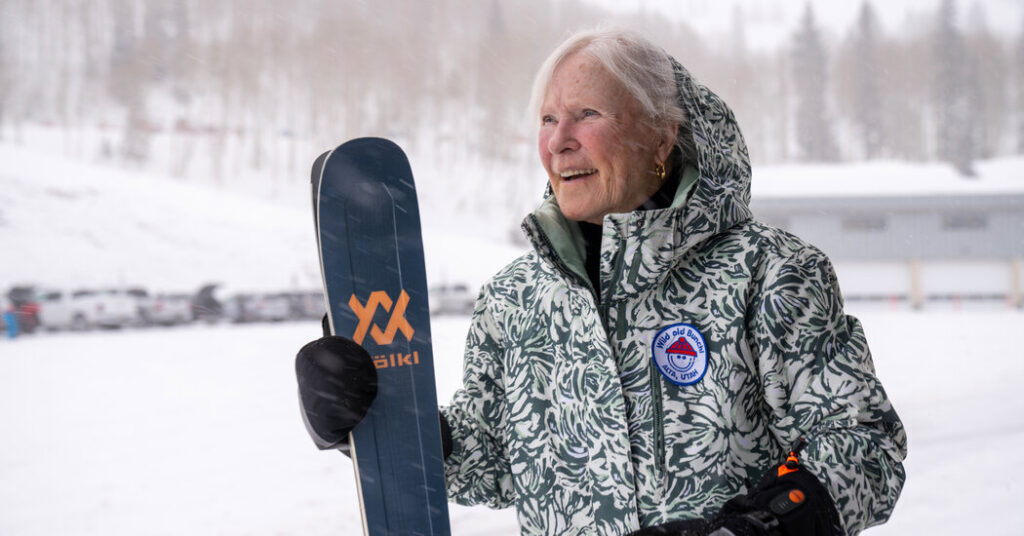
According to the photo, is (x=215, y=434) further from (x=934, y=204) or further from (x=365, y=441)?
(x=934, y=204)

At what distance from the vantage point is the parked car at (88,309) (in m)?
12.5

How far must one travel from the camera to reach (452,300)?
1409cm

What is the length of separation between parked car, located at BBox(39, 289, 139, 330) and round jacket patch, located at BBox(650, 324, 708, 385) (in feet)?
47.4

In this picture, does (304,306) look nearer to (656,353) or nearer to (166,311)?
(166,311)

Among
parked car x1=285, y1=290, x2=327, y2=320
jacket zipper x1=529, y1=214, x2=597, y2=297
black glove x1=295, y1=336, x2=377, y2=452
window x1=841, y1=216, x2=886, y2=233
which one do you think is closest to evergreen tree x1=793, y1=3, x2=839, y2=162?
window x1=841, y1=216, x2=886, y2=233

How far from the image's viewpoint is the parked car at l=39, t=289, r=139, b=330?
41.1ft

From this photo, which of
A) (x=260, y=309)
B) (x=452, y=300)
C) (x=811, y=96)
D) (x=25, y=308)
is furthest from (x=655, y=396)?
(x=811, y=96)

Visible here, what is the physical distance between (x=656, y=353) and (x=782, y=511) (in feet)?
0.75

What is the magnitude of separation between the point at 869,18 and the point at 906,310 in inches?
338

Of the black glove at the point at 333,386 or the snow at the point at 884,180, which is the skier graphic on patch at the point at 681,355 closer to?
the black glove at the point at 333,386

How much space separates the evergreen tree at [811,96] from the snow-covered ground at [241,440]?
31.2 ft

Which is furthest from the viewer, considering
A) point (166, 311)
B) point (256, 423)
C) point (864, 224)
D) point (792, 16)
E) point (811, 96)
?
point (792, 16)

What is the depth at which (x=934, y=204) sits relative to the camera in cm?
1497

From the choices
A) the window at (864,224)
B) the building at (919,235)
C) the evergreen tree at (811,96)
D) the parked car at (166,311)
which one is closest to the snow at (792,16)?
the evergreen tree at (811,96)
